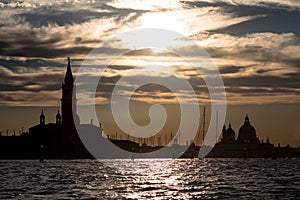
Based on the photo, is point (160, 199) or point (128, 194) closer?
point (160, 199)

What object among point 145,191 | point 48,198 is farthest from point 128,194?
→ point 48,198

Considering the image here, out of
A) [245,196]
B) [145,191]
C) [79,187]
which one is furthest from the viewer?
[79,187]

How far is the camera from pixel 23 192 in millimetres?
65250

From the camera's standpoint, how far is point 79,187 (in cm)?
7438

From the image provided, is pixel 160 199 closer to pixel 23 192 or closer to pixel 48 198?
pixel 48 198

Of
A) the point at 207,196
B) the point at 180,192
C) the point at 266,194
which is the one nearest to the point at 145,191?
the point at 180,192

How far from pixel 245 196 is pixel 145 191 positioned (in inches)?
420

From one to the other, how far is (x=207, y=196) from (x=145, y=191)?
766 centimetres

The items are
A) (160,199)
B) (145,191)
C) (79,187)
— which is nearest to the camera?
(160,199)

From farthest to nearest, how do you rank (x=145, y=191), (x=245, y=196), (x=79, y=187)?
(x=79, y=187) < (x=145, y=191) < (x=245, y=196)

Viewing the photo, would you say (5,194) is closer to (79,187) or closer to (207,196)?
(79,187)

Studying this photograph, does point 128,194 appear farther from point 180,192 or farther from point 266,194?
point 266,194

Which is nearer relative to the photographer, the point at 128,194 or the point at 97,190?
the point at 128,194

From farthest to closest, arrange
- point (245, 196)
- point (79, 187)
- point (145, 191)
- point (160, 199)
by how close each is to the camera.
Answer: point (79, 187) → point (145, 191) → point (245, 196) → point (160, 199)
